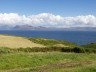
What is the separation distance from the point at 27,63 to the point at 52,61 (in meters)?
3.88

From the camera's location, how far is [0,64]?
37.8m

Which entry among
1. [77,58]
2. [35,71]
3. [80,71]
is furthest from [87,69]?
[77,58]

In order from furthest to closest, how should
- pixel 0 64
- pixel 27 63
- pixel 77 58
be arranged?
1. pixel 77 58
2. pixel 27 63
3. pixel 0 64

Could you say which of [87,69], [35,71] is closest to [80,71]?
[87,69]

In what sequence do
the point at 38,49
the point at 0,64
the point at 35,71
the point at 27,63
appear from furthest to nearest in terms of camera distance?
the point at 38,49 → the point at 27,63 → the point at 0,64 → the point at 35,71

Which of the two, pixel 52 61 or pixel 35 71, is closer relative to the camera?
pixel 35 71

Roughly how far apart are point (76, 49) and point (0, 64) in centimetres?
2674

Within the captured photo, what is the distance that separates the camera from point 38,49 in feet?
198

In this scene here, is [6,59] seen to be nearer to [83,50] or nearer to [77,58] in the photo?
[77,58]

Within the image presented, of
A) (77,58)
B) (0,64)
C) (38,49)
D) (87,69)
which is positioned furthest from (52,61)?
(38,49)

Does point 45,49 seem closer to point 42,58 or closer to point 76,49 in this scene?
point 76,49

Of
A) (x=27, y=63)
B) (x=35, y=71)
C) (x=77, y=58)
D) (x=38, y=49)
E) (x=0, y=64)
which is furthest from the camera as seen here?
(x=38, y=49)

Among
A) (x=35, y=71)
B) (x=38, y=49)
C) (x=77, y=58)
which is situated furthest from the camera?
(x=38, y=49)

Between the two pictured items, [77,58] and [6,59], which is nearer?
[6,59]
